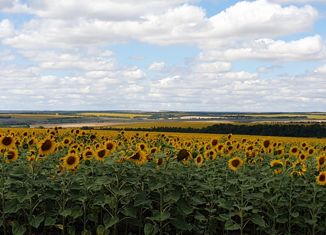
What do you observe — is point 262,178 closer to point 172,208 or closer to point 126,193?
point 172,208

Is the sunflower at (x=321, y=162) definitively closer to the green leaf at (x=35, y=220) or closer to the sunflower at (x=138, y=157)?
the sunflower at (x=138, y=157)

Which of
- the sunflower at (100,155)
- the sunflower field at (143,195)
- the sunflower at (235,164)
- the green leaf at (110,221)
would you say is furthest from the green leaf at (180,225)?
the sunflower at (235,164)

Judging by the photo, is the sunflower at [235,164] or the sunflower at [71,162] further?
the sunflower at [235,164]

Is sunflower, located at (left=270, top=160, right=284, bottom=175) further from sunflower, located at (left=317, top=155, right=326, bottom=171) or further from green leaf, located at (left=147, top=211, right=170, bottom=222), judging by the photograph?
green leaf, located at (left=147, top=211, right=170, bottom=222)

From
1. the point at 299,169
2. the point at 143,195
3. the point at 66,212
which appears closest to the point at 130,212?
the point at 143,195

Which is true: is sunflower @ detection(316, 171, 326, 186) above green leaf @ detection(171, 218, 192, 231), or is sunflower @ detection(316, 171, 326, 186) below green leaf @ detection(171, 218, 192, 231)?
above

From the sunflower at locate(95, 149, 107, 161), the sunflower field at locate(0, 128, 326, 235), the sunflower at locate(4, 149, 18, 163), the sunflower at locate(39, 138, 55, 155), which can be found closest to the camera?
the sunflower field at locate(0, 128, 326, 235)

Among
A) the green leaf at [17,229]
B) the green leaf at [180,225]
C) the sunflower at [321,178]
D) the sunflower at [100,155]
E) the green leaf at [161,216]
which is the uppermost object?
the sunflower at [100,155]

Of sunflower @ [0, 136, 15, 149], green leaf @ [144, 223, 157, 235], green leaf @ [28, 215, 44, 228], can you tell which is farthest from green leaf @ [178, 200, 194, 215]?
sunflower @ [0, 136, 15, 149]

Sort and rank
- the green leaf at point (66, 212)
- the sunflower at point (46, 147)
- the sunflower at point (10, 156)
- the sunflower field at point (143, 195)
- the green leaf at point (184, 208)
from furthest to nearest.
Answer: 1. the sunflower at point (10, 156)
2. the sunflower at point (46, 147)
3. the green leaf at point (184, 208)
4. the sunflower field at point (143, 195)
5. the green leaf at point (66, 212)

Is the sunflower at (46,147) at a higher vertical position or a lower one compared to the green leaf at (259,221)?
higher

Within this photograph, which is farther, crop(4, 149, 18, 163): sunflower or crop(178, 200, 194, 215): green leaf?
crop(4, 149, 18, 163): sunflower

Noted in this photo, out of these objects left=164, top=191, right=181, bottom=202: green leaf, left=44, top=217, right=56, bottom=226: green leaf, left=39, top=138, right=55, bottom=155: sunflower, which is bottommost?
left=44, top=217, right=56, bottom=226: green leaf

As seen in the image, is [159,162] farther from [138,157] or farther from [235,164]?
[235,164]
